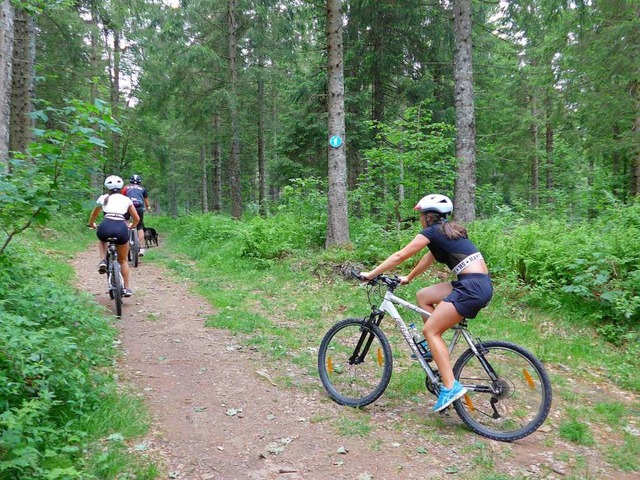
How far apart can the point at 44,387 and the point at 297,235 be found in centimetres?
815

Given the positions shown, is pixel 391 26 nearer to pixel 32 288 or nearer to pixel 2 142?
pixel 2 142

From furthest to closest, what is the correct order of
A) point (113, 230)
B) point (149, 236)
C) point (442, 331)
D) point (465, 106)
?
point (149, 236)
point (465, 106)
point (113, 230)
point (442, 331)

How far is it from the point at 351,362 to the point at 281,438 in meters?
1.13

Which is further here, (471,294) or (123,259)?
(123,259)

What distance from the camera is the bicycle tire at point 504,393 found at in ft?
12.4

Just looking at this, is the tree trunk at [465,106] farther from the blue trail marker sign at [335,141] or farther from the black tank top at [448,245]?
the black tank top at [448,245]

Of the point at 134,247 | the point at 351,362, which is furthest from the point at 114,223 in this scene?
the point at 351,362

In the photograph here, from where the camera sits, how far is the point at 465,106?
32.9ft

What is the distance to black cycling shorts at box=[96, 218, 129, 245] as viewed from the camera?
21.7 feet

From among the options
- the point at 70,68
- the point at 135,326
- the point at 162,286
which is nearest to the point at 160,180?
the point at 70,68

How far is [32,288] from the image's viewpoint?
14.9 ft

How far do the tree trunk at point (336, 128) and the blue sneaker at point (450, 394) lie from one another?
619 centimetres

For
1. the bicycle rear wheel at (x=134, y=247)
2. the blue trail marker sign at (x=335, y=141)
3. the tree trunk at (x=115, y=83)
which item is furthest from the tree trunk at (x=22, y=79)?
the blue trail marker sign at (x=335, y=141)

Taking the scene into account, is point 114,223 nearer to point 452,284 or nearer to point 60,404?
point 60,404
